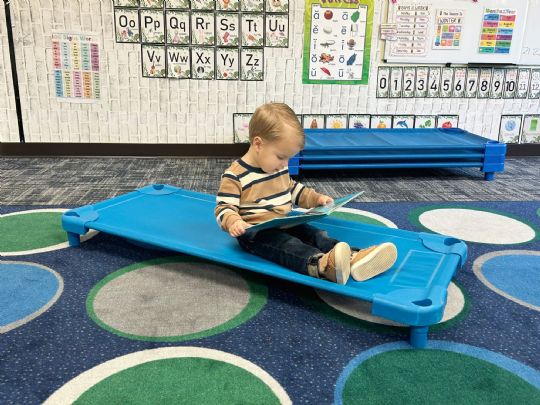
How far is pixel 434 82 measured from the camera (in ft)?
10.0

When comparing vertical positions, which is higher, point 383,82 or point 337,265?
point 383,82

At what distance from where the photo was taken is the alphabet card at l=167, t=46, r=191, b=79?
9.38ft

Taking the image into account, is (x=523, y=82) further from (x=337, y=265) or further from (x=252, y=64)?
(x=337, y=265)

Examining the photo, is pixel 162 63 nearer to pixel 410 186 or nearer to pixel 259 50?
pixel 259 50

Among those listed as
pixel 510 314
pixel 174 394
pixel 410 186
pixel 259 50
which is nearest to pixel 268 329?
pixel 174 394

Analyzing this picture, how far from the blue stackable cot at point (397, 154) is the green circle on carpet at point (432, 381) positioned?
5.06 feet

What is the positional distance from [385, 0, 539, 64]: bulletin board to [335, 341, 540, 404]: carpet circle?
2320 millimetres

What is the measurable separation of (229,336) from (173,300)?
228 mm

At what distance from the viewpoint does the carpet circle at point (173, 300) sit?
3.69 ft

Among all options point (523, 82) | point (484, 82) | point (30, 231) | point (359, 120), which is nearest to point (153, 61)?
point (359, 120)

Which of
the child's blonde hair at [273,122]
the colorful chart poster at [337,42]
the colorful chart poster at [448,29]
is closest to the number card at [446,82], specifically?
the colorful chart poster at [448,29]

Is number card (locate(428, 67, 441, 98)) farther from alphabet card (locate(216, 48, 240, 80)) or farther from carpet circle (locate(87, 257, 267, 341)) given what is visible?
carpet circle (locate(87, 257, 267, 341))

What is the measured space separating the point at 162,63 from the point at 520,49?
228cm

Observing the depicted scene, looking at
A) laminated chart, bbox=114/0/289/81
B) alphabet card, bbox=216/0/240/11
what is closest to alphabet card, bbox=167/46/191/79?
laminated chart, bbox=114/0/289/81
